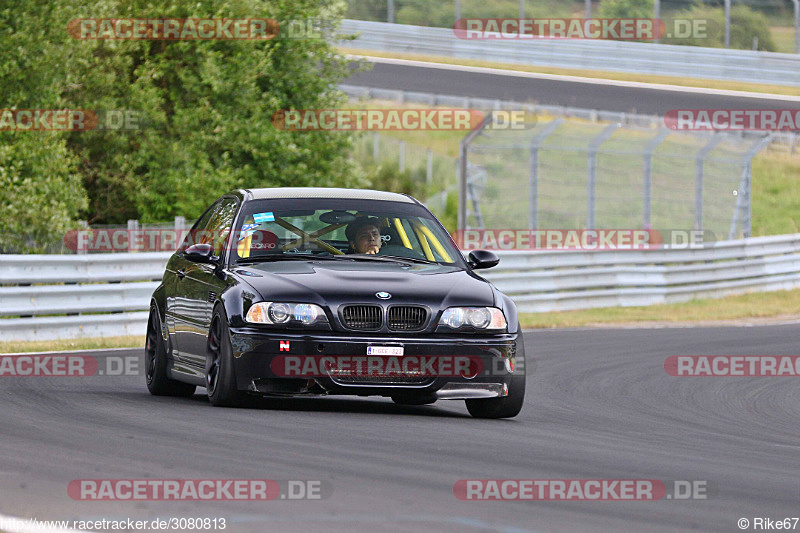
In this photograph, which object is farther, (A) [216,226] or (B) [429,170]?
(B) [429,170]

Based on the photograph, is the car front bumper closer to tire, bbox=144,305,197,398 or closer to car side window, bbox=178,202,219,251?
tire, bbox=144,305,197,398

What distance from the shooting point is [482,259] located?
10.5 meters

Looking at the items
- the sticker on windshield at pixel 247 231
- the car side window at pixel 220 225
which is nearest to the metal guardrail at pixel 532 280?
the car side window at pixel 220 225

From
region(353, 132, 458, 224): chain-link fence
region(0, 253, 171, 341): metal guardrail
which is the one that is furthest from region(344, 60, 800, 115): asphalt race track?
region(0, 253, 171, 341): metal guardrail

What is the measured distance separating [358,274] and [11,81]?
55.0ft

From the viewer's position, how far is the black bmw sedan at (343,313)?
9.23 metres

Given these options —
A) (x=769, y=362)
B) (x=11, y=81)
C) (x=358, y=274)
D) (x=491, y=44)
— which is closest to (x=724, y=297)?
(x=769, y=362)

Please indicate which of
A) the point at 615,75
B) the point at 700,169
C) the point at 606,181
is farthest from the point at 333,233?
the point at 615,75

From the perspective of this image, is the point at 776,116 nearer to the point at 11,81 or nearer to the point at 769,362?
the point at 11,81

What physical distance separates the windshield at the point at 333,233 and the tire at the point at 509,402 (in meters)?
1.09

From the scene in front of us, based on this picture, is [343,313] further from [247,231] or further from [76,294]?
[76,294]

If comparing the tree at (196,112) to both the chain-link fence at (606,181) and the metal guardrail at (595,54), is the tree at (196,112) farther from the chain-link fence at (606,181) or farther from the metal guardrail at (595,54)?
the metal guardrail at (595,54)

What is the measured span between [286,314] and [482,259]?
5.86ft

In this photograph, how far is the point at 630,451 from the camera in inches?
323
